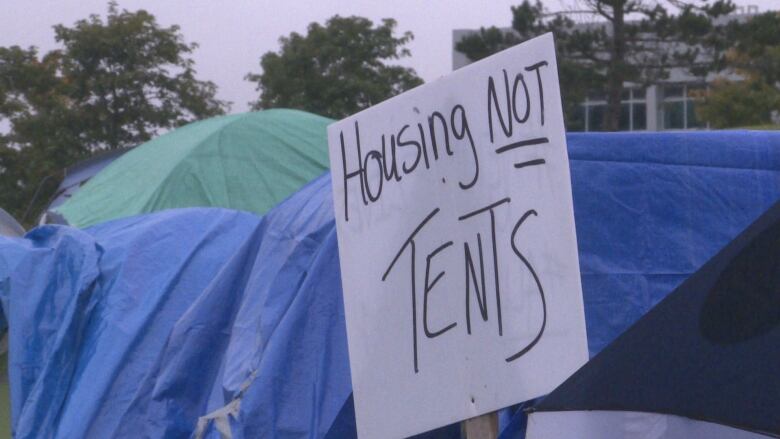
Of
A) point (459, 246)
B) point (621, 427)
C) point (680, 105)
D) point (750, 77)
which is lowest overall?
point (680, 105)

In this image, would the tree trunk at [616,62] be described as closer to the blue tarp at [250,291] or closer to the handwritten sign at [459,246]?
the blue tarp at [250,291]

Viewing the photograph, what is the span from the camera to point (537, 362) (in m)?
2.53

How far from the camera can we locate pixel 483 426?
2693 millimetres

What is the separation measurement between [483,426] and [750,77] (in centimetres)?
2492

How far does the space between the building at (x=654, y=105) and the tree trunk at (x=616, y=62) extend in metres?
1.00

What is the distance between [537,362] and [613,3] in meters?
23.9

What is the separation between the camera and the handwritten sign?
252cm

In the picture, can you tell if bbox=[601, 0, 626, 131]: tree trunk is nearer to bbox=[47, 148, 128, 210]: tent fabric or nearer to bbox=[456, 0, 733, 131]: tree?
bbox=[456, 0, 733, 131]: tree

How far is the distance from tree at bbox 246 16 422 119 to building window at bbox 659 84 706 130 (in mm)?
7245

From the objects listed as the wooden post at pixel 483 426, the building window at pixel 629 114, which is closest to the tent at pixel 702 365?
the wooden post at pixel 483 426

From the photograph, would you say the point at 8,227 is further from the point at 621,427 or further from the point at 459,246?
the point at 621,427

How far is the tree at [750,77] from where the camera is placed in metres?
25.1

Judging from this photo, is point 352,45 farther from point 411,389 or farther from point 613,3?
point 411,389

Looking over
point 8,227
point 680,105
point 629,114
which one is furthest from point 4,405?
point 629,114
